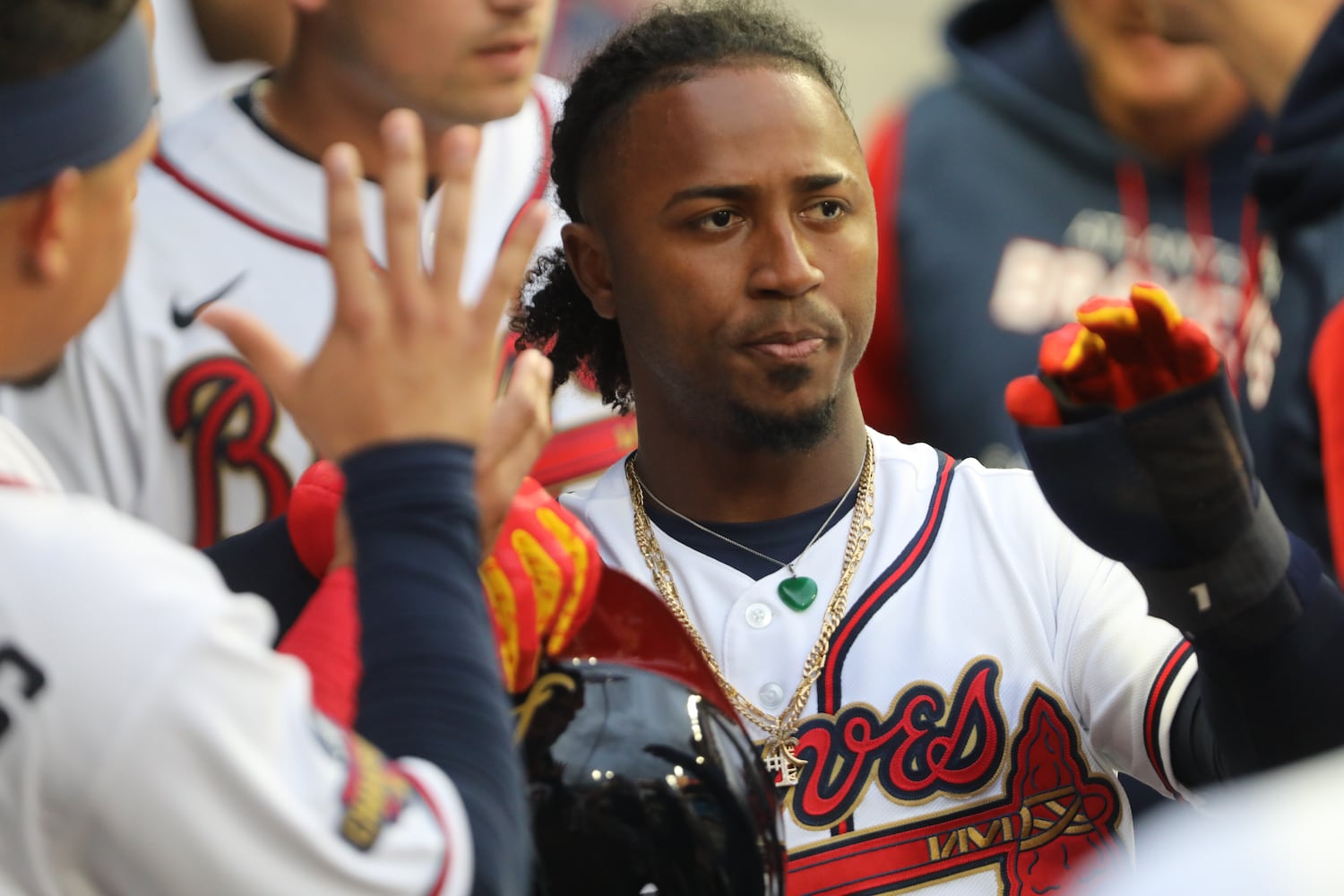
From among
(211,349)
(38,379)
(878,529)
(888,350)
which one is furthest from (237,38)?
(878,529)

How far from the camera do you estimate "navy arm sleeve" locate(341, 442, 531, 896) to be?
4.66 feet

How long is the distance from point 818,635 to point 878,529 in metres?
0.18

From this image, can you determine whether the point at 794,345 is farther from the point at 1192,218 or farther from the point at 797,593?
the point at 1192,218

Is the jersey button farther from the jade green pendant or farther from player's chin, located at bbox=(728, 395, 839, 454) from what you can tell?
player's chin, located at bbox=(728, 395, 839, 454)

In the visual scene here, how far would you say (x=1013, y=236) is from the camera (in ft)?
12.6

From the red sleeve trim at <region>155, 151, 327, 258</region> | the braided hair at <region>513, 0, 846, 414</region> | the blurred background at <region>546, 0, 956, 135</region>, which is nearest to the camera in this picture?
the braided hair at <region>513, 0, 846, 414</region>

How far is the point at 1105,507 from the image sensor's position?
1.90 metres

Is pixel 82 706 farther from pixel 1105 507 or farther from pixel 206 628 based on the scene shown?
pixel 1105 507

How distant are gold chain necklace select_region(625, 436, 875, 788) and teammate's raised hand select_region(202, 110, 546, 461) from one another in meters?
0.72

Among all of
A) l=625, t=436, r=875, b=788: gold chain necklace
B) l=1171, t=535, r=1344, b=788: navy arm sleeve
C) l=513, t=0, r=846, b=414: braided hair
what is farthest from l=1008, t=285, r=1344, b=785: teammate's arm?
l=513, t=0, r=846, b=414: braided hair

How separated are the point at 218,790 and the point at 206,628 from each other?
0.11 meters

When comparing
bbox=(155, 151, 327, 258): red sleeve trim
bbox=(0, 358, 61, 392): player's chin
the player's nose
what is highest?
bbox=(155, 151, 327, 258): red sleeve trim

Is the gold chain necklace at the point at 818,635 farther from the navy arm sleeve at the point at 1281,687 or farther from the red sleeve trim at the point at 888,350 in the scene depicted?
the red sleeve trim at the point at 888,350

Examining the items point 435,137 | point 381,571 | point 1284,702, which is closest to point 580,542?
point 381,571
